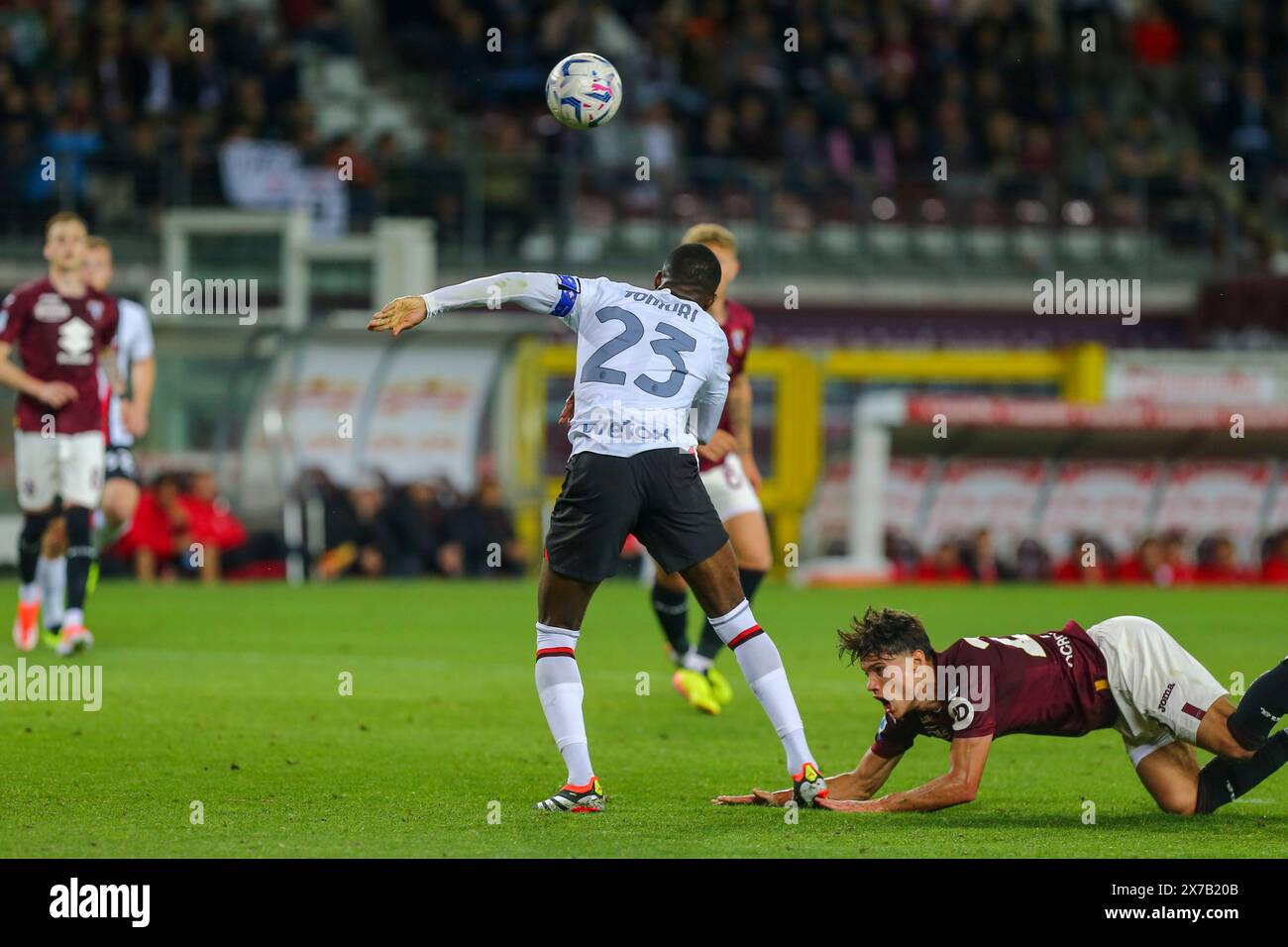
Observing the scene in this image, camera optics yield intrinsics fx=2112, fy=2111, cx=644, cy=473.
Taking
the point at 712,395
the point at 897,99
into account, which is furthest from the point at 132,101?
the point at 712,395

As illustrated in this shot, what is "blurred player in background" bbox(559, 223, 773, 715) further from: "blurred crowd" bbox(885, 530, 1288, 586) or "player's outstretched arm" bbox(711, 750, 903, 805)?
"blurred crowd" bbox(885, 530, 1288, 586)

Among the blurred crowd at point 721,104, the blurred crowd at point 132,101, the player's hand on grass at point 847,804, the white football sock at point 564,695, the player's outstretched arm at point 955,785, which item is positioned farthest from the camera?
the blurred crowd at point 721,104

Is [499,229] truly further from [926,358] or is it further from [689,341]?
[689,341]

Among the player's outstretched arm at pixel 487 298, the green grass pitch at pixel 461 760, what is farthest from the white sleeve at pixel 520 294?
the green grass pitch at pixel 461 760

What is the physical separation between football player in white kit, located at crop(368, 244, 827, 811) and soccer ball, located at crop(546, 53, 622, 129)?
77.9 inches

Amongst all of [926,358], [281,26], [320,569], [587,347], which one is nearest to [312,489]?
[320,569]

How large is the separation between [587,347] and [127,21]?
19.2 meters

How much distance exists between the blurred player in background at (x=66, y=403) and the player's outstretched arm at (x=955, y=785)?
6.36 m

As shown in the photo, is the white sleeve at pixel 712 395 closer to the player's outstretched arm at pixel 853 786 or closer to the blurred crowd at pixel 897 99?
the player's outstretched arm at pixel 853 786

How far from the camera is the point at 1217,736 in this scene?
281 inches

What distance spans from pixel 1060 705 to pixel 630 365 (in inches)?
74.3

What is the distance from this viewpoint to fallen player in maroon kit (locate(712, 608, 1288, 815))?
696cm

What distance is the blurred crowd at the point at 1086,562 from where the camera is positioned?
71.7ft

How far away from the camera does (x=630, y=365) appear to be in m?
7.43
